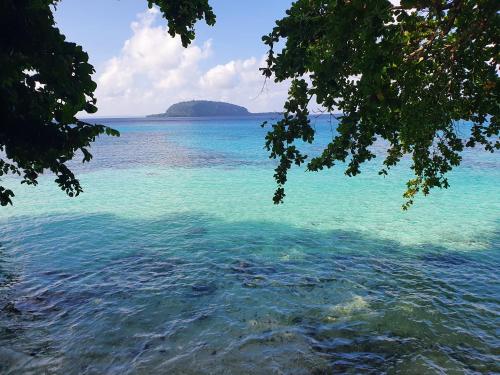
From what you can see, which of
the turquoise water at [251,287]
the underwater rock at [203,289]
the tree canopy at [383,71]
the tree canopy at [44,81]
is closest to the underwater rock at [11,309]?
the turquoise water at [251,287]

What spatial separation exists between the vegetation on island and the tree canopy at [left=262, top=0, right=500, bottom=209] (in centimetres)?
3

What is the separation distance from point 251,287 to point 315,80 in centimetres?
1169

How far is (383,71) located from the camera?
261 inches

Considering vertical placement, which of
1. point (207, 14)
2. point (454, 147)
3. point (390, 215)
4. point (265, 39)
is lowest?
point (390, 215)

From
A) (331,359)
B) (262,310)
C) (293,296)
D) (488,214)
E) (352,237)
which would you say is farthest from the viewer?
(488,214)

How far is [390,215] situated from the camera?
101 feet

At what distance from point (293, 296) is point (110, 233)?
15.1 m

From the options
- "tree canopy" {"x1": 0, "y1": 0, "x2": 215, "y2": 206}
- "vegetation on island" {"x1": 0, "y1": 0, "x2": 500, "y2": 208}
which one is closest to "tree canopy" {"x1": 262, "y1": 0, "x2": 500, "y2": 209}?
"vegetation on island" {"x1": 0, "y1": 0, "x2": 500, "y2": 208}

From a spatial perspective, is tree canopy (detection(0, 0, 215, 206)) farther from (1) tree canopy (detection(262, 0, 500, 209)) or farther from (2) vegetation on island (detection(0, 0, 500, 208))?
(1) tree canopy (detection(262, 0, 500, 209))

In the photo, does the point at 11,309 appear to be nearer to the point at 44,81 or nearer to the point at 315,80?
the point at 44,81

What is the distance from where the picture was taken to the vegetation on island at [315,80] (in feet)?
27.0

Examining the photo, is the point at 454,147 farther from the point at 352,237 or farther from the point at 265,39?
the point at 352,237

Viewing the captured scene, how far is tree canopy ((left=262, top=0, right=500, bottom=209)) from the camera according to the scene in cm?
678

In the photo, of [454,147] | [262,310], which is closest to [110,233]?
[262,310]
